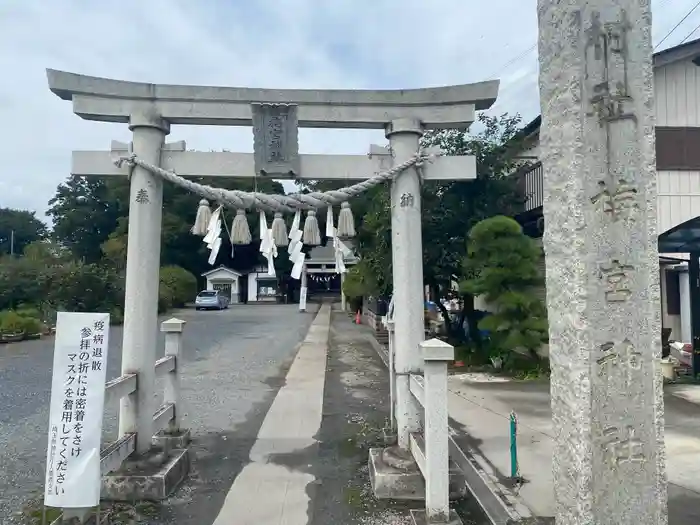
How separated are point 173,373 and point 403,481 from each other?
3.05m

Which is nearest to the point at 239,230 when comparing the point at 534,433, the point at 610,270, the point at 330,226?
the point at 330,226

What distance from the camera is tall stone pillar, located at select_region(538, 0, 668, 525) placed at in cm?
242

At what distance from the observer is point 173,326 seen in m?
6.23

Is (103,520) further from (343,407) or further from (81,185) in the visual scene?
(81,185)

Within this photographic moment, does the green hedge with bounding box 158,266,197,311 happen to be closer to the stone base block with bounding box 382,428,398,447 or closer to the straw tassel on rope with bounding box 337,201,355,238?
the stone base block with bounding box 382,428,398,447

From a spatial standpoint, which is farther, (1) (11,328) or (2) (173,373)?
(1) (11,328)

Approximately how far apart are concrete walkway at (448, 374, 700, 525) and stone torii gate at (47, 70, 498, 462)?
56.1 inches

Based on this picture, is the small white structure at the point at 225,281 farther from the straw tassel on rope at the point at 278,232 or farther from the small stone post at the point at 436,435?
the small stone post at the point at 436,435

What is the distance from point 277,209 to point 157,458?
2699mm

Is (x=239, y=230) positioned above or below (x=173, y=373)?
above

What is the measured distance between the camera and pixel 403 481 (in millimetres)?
4656

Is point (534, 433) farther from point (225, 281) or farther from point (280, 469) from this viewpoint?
point (225, 281)

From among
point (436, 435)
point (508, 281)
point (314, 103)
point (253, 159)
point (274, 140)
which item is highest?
point (314, 103)

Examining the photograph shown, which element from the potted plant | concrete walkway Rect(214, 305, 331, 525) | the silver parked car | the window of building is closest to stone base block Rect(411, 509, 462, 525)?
concrete walkway Rect(214, 305, 331, 525)
